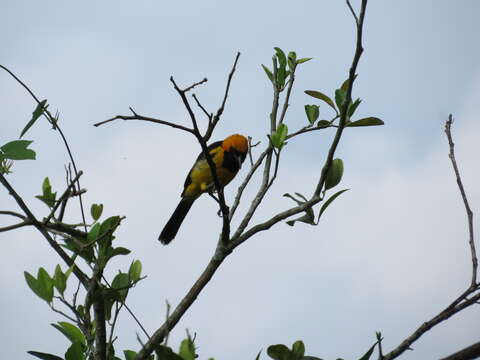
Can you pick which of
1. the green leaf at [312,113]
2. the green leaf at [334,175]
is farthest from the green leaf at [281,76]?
the green leaf at [334,175]

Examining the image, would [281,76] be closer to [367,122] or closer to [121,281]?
[367,122]

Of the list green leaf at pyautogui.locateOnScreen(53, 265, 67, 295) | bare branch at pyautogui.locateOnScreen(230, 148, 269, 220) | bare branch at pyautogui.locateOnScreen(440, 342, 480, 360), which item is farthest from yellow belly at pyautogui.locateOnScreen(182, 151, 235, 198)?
bare branch at pyautogui.locateOnScreen(440, 342, 480, 360)

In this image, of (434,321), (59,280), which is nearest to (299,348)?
(434,321)

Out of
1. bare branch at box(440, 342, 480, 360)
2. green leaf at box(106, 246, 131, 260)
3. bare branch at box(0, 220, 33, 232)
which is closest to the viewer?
bare branch at box(440, 342, 480, 360)

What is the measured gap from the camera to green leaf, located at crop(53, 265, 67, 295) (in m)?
2.38

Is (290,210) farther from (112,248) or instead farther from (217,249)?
(112,248)

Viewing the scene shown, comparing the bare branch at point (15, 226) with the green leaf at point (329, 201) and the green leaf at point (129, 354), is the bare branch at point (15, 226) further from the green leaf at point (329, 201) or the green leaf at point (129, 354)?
the green leaf at point (329, 201)

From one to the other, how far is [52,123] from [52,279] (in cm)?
77

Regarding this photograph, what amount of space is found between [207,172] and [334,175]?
3.47m

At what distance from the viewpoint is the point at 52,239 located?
234cm

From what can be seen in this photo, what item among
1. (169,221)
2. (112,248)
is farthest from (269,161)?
(169,221)

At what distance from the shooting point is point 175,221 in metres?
6.51

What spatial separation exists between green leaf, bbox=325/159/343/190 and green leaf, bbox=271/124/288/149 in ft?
1.09

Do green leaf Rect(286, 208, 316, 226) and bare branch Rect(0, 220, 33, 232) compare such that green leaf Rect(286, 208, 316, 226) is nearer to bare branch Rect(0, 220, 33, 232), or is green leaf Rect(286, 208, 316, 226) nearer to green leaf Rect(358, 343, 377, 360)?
green leaf Rect(358, 343, 377, 360)
